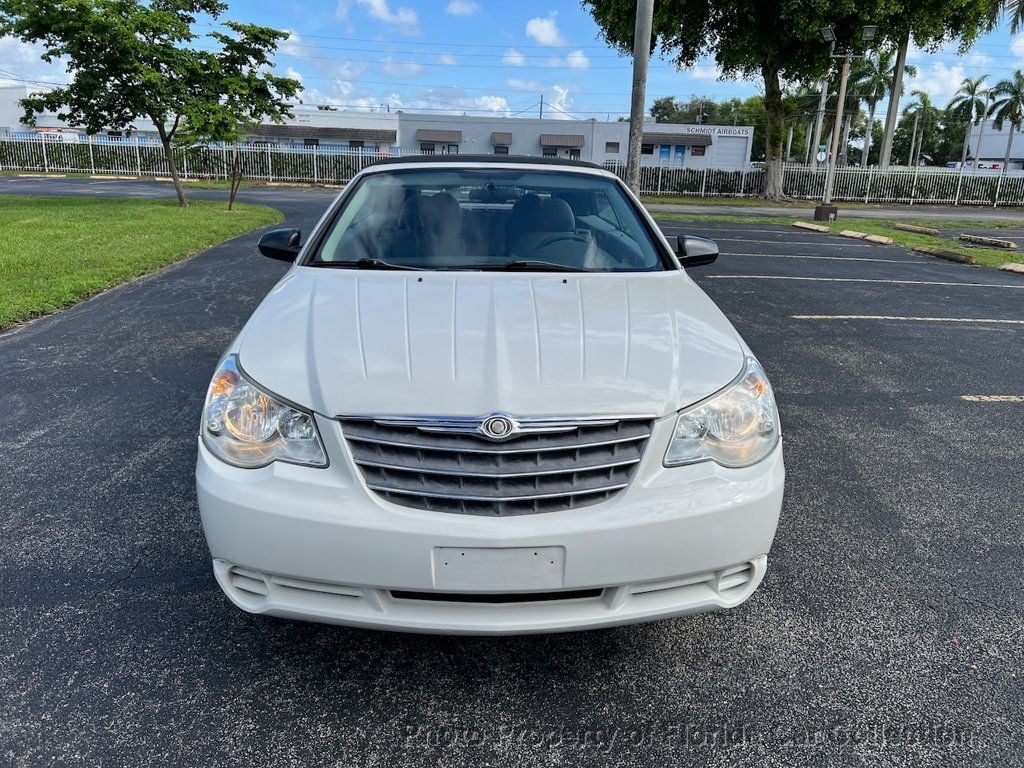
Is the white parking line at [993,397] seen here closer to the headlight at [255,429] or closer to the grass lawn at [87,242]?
the headlight at [255,429]

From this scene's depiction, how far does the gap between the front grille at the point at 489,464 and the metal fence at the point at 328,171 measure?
35408mm

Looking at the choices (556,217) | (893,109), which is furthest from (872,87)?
(556,217)

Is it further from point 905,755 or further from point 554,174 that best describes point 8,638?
point 554,174

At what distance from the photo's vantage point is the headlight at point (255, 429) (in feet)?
6.70

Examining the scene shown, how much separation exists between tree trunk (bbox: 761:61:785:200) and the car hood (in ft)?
101

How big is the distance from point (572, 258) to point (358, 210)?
3.75 feet

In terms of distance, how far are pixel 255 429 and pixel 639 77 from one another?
43.0 ft

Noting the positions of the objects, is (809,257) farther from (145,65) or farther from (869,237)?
(145,65)

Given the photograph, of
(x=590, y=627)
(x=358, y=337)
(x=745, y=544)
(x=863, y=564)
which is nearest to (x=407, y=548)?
(x=590, y=627)

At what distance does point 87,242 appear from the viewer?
10.8 metres

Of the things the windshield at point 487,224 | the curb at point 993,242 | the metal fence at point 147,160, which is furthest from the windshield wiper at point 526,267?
the metal fence at point 147,160

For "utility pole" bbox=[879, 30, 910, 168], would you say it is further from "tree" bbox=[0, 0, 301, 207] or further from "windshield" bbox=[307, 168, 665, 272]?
"windshield" bbox=[307, 168, 665, 272]

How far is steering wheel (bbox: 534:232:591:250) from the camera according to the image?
131 inches

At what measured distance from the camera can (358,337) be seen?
89.8 inches
